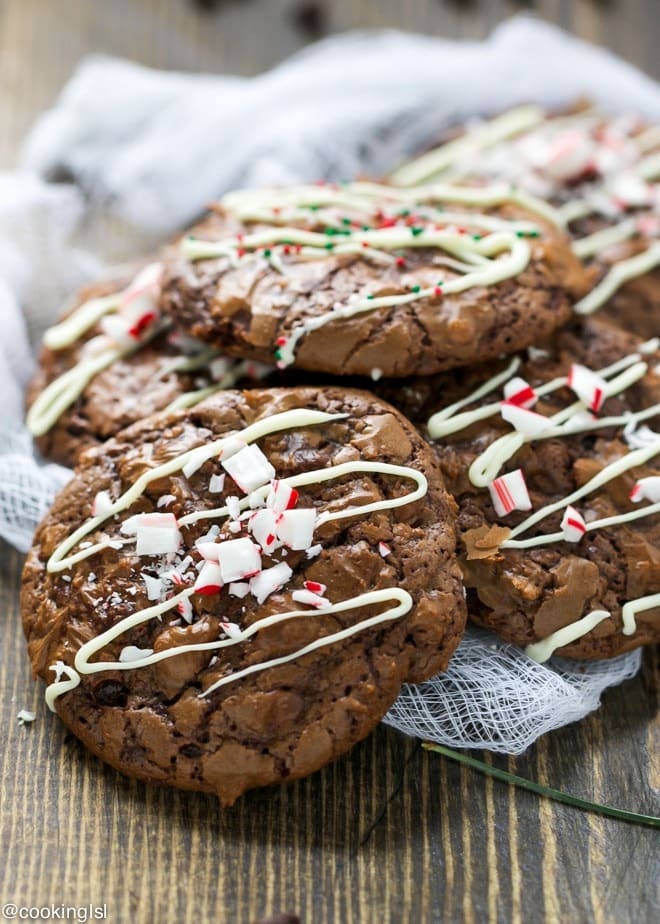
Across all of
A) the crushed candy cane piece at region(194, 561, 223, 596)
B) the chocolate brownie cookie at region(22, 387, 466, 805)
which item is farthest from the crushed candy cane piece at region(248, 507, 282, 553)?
the crushed candy cane piece at region(194, 561, 223, 596)

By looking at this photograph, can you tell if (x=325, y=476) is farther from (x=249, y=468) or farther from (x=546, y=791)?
(x=546, y=791)

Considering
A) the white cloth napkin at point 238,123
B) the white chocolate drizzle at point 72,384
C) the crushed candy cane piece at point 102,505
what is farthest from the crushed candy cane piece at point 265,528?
the white cloth napkin at point 238,123

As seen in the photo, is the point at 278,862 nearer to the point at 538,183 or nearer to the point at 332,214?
the point at 332,214

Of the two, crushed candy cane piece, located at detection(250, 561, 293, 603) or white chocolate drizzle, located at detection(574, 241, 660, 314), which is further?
white chocolate drizzle, located at detection(574, 241, 660, 314)

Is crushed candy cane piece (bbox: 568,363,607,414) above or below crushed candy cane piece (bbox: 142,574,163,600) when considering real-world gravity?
above

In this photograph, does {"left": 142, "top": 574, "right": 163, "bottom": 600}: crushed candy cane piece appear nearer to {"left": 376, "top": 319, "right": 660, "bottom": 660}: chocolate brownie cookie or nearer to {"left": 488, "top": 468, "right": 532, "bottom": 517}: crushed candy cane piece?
{"left": 376, "top": 319, "right": 660, "bottom": 660}: chocolate brownie cookie

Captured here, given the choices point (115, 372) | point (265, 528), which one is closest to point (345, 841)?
point (265, 528)

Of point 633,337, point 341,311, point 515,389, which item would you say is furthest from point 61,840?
point 633,337
